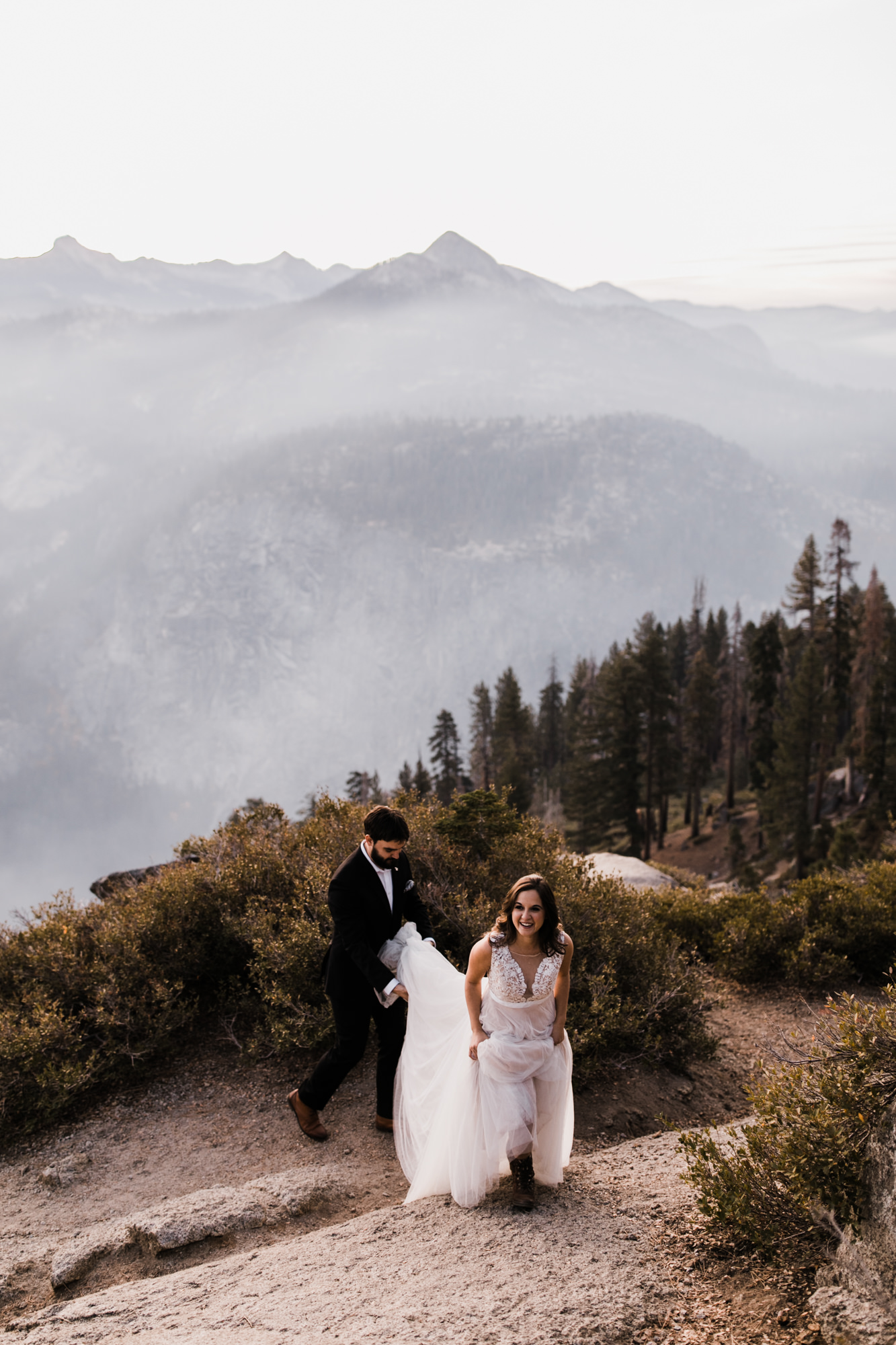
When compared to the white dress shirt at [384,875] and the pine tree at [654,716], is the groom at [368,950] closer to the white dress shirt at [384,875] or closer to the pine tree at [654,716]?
the white dress shirt at [384,875]

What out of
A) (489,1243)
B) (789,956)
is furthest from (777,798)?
(489,1243)

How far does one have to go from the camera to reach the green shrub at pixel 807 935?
11047 mm

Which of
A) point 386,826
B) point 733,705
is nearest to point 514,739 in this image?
point 733,705

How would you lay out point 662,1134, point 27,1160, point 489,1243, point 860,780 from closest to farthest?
point 489,1243, point 662,1134, point 27,1160, point 860,780

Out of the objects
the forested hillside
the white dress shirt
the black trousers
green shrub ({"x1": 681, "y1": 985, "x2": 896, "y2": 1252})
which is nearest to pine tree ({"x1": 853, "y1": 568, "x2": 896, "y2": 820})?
the forested hillside

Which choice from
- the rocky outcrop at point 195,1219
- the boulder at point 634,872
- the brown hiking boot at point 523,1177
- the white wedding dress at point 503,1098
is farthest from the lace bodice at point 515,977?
the boulder at point 634,872

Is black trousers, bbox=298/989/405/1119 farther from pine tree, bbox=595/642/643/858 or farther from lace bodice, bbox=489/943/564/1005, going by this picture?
pine tree, bbox=595/642/643/858

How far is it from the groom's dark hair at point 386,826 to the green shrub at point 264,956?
2.99 m

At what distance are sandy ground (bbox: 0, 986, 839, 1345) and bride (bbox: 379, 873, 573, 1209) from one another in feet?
0.64

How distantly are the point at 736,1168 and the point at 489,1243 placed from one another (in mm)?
1490

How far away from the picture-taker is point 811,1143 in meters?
4.32

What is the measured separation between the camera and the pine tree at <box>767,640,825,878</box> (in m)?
46.0

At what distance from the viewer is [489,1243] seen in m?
4.70

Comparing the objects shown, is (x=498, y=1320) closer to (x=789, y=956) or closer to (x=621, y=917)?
(x=621, y=917)
